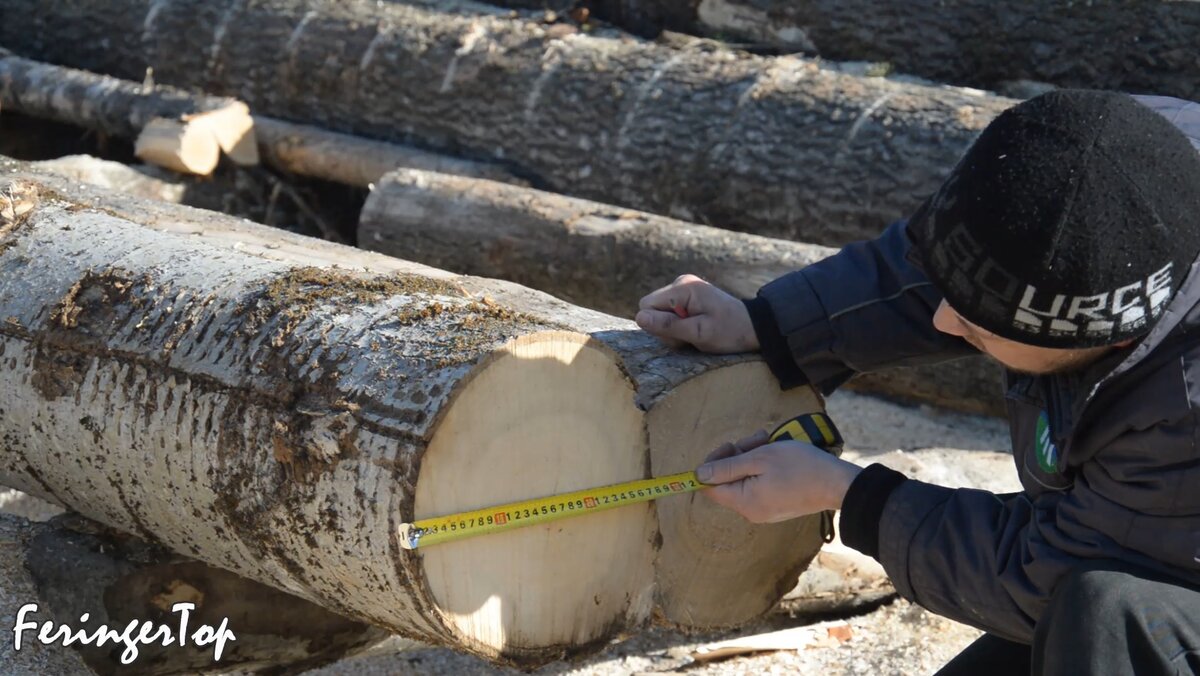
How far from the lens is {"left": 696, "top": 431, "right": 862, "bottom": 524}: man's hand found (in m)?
2.32

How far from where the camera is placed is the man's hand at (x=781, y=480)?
2.32 meters

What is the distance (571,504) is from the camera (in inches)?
94.7

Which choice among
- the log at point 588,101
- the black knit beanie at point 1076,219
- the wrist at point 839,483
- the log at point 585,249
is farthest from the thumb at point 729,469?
the log at point 588,101

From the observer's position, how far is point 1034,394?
2201 millimetres

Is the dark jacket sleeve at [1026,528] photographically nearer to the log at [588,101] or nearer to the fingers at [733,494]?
the fingers at [733,494]

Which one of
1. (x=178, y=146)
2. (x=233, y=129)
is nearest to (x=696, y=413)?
(x=178, y=146)

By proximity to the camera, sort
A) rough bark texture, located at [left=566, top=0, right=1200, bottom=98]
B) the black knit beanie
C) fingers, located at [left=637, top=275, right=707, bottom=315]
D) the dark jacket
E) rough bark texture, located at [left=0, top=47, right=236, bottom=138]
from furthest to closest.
A: rough bark texture, located at [left=0, top=47, right=236, bottom=138], rough bark texture, located at [left=566, top=0, right=1200, bottom=98], fingers, located at [left=637, top=275, right=707, bottom=315], the dark jacket, the black knit beanie

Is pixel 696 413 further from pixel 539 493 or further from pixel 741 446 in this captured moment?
pixel 539 493

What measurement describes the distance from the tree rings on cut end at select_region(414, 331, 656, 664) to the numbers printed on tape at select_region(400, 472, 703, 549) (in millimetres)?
18

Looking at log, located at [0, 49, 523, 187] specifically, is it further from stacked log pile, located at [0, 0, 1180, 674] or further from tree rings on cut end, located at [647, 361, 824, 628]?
tree rings on cut end, located at [647, 361, 824, 628]

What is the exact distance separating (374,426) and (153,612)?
1.00 m

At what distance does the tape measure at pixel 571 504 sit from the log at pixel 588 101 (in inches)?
94.3

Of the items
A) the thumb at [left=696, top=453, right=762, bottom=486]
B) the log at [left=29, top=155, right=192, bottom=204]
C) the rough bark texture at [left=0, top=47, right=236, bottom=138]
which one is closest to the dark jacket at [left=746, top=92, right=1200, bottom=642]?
the thumb at [left=696, top=453, right=762, bottom=486]

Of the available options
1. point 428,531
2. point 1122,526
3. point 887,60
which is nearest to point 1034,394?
point 1122,526
